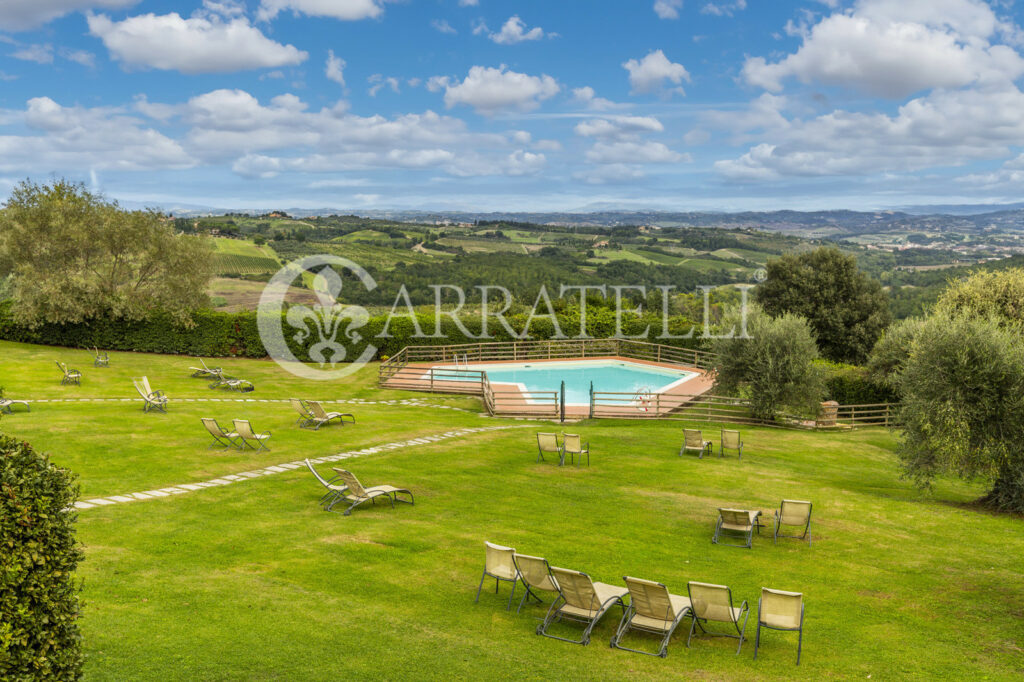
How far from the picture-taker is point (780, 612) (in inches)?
261

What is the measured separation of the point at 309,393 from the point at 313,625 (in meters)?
18.8

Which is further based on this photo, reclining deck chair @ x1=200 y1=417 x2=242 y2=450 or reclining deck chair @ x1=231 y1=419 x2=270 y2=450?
reclining deck chair @ x1=200 y1=417 x2=242 y2=450

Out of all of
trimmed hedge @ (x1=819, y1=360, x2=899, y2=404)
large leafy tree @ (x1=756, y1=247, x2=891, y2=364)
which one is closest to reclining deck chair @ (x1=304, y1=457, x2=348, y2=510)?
trimmed hedge @ (x1=819, y1=360, x2=899, y2=404)

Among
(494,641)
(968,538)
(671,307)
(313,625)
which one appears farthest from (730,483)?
(671,307)

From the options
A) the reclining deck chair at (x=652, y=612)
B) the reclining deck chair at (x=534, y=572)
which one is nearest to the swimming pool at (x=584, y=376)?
the reclining deck chair at (x=534, y=572)

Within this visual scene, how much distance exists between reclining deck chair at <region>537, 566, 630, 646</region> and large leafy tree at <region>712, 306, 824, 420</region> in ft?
55.8

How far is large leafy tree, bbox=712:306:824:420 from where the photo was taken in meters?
22.6

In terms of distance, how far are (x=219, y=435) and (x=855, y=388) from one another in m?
21.2

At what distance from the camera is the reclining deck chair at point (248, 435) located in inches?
565

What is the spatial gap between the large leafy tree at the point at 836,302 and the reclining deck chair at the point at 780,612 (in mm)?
33389

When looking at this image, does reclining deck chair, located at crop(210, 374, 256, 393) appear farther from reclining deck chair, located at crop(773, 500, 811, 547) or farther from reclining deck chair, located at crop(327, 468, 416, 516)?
reclining deck chair, located at crop(773, 500, 811, 547)

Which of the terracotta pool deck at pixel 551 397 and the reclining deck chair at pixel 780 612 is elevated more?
the reclining deck chair at pixel 780 612

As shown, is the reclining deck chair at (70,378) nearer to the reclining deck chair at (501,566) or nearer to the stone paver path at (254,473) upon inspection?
the stone paver path at (254,473)

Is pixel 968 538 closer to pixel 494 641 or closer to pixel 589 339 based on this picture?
pixel 494 641
